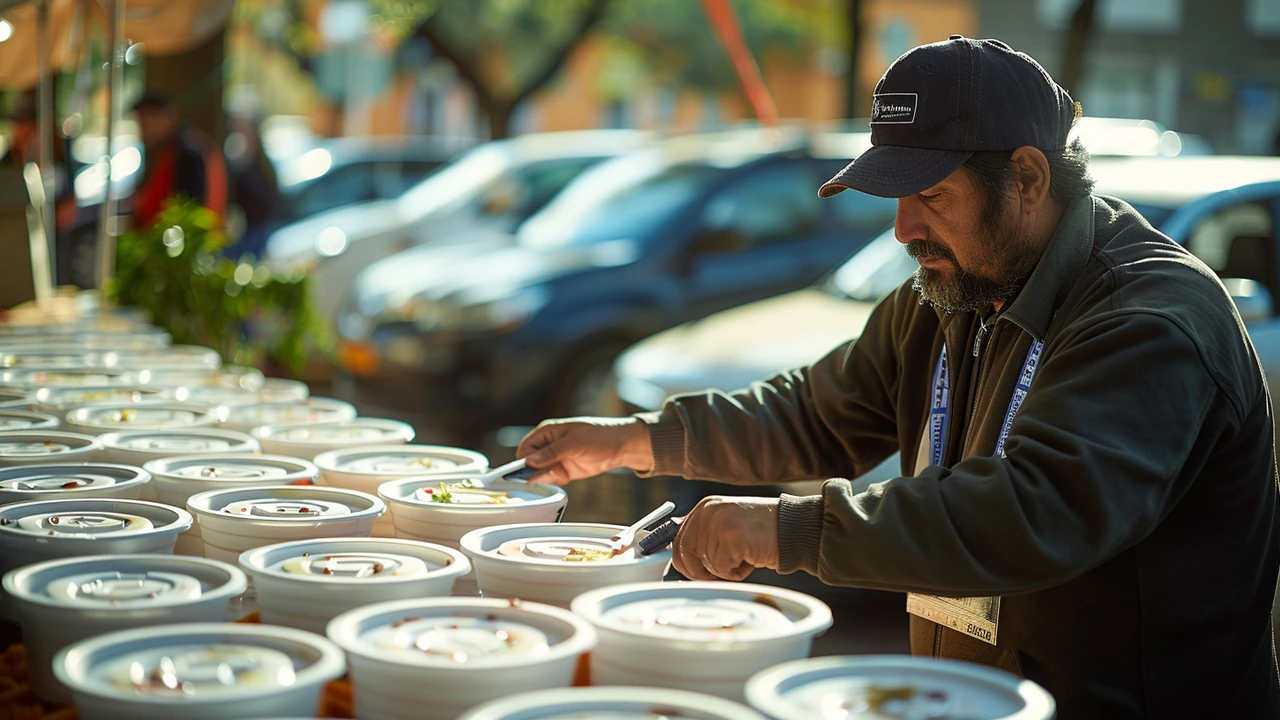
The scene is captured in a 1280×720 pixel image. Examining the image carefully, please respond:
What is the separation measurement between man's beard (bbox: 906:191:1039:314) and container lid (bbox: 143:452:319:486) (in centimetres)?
133

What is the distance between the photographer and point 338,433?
137 inches

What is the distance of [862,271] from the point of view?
6980mm

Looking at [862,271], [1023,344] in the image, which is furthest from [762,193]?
[1023,344]

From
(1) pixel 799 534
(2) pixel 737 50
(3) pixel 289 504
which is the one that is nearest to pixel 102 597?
(3) pixel 289 504

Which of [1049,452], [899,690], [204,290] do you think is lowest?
[899,690]

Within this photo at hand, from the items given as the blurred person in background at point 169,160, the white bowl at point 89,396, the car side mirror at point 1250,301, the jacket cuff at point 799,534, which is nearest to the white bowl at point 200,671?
the jacket cuff at point 799,534

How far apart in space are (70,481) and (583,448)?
1.06m

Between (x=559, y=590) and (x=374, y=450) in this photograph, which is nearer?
(x=559, y=590)

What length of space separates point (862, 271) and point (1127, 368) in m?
4.74

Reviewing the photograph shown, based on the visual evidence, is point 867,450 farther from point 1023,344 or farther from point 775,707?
point 775,707

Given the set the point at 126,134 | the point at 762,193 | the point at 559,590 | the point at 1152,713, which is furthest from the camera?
the point at 126,134

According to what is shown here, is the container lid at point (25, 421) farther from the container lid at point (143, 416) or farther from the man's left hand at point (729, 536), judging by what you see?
the man's left hand at point (729, 536)

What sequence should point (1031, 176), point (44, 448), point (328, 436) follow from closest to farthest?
point (1031, 176)
point (44, 448)
point (328, 436)

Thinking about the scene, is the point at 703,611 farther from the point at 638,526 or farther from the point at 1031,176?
the point at 1031,176
